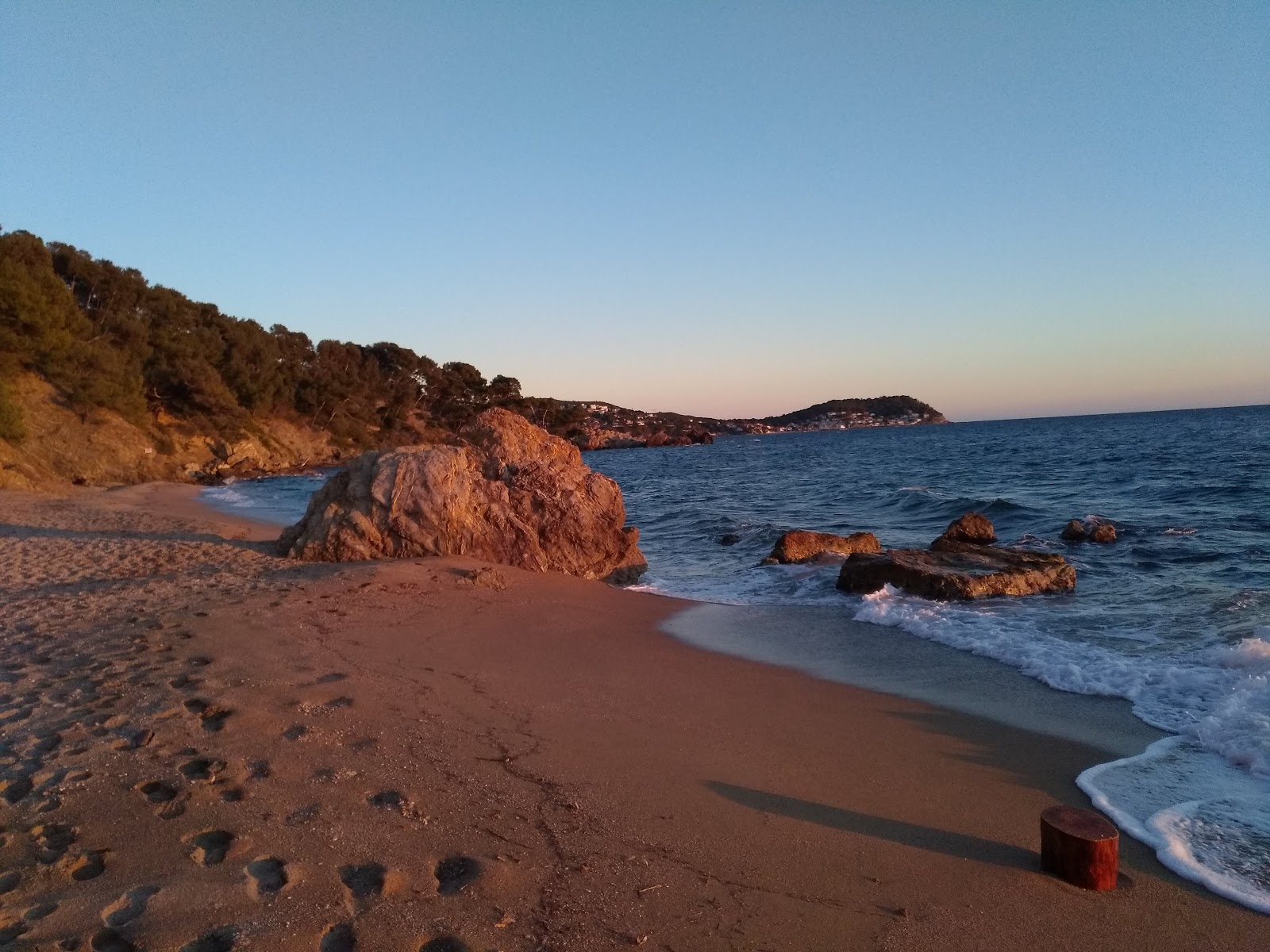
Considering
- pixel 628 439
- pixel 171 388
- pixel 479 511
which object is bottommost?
pixel 479 511

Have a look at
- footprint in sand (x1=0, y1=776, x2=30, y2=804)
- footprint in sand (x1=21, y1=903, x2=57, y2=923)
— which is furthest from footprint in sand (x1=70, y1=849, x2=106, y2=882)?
footprint in sand (x1=0, y1=776, x2=30, y2=804)

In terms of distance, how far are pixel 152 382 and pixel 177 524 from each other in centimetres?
2762

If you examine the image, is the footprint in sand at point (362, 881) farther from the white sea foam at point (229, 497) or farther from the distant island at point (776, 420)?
the distant island at point (776, 420)

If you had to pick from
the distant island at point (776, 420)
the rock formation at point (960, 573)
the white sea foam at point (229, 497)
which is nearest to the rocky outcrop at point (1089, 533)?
the rock formation at point (960, 573)

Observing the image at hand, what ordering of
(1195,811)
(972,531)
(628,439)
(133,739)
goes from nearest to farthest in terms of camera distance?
(1195,811)
(133,739)
(972,531)
(628,439)

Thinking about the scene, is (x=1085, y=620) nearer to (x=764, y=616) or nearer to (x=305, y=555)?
(x=764, y=616)

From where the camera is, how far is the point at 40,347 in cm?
3014

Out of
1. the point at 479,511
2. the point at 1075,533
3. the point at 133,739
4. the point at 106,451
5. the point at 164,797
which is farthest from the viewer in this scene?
the point at 106,451

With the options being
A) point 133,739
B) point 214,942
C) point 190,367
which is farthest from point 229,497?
point 214,942

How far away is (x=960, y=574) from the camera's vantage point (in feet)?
39.5

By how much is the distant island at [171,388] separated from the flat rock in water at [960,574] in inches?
322

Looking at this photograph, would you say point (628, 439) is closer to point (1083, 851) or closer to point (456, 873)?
point (1083, 851)

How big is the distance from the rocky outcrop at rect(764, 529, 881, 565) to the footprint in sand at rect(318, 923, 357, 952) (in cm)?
1276

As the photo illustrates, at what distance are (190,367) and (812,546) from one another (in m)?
36.6
